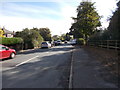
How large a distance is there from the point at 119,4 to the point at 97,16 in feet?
57.1

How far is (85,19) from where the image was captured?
2842 centimetres

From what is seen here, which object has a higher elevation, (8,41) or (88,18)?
(88,18)

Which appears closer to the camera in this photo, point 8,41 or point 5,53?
point 5,53

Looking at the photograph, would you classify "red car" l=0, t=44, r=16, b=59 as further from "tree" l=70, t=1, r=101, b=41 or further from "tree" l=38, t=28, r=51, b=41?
"tree" l=38, t=28, r=51, b=41

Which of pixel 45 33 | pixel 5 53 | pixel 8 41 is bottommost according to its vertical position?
pixel 5 53

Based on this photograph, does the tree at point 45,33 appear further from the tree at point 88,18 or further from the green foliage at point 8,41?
the green foliage at point 8,41

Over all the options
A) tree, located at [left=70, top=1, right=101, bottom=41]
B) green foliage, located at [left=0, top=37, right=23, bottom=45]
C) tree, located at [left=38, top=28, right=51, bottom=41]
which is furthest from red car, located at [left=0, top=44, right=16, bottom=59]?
tree, located at [left=38, top=28, right=51, bottom=41]

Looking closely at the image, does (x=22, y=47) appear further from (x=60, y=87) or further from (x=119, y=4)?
(x=60, y=87)

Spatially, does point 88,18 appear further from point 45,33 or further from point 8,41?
point 45,33

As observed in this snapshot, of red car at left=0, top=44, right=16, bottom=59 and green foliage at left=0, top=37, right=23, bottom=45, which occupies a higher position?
green foliage at left=0, top=37, right=23, bottom=45

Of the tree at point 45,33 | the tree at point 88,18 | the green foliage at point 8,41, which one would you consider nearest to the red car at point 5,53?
the green foliage at point 8,41

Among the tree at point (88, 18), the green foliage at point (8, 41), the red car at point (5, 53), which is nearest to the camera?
the red car at point (5, 53)

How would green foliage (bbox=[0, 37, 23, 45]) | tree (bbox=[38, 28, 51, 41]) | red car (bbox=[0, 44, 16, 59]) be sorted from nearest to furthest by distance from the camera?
1. red car (bbox=[0, 44, 16, 59])
2. green foliage (bbox=[0, 37, 23, 45])
3. tree (bbox=[38, 28, 51, 41])

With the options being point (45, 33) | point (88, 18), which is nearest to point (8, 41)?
point (88, 18)
